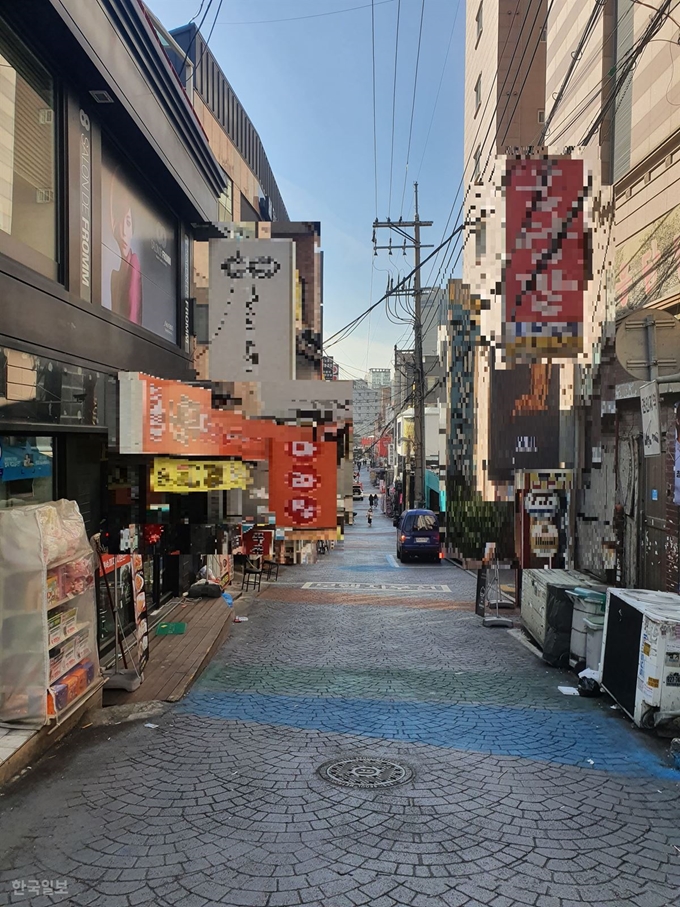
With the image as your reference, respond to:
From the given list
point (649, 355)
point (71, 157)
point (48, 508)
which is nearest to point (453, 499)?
point (649, 355)

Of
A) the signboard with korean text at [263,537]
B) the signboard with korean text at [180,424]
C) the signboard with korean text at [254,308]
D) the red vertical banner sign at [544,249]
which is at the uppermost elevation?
the red vertical banner sign at [544,249]

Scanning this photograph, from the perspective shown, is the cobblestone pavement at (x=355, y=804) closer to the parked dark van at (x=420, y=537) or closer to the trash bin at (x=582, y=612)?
the trash bin at (x=582, y=612)

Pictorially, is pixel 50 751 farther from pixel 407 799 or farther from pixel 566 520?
pixel 566 520

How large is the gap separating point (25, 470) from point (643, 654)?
7.13 meters

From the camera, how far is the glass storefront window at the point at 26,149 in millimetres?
6422

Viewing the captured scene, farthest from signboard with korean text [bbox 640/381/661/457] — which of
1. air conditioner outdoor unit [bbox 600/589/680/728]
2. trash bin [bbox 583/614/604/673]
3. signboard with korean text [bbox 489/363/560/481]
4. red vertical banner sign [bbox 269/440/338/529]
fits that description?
red vertical banner sign [bbox 269/440/338/529]

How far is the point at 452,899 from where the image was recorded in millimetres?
3996

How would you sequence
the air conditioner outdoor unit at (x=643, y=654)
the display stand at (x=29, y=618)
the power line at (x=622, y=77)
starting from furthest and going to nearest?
the air conditioner outdoor unit at (x=643, y=654) < the display stand at (x=29, y=618) < the power line at (x=622, y=77)

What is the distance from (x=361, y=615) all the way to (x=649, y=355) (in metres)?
9.41

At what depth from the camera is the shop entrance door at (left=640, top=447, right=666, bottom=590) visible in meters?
9.75

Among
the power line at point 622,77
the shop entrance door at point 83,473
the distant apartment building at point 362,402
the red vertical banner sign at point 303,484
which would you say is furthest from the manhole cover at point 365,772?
the power line at point 622,77

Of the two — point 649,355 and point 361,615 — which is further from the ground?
point 649,355

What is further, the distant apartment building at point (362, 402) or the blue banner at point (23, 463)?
the blue banner at point (23, 463)

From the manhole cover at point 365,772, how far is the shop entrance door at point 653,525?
5.76 meters
